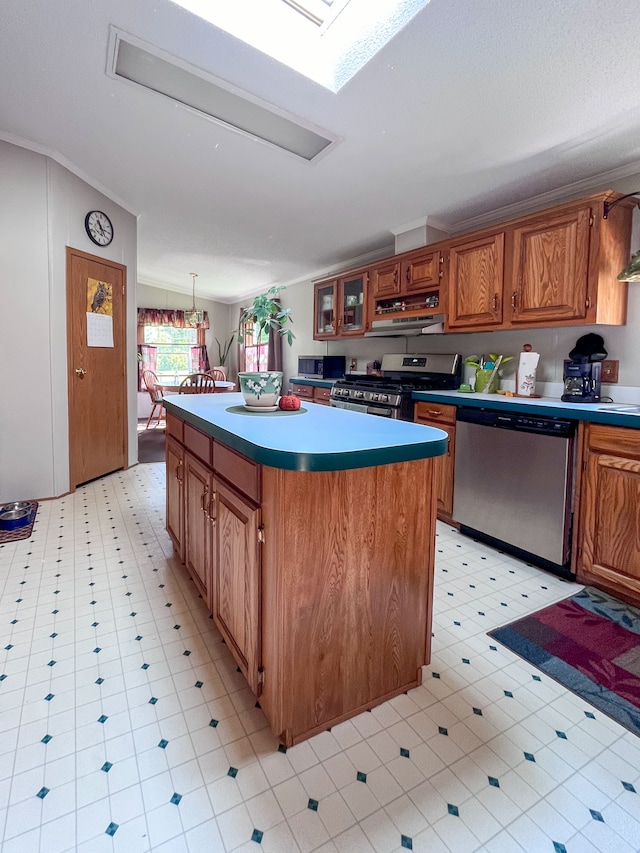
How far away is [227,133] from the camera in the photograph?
2.46 m

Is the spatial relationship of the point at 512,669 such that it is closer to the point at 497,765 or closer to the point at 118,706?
the point at 497,765

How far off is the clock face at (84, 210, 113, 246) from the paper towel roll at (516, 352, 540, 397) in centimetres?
351

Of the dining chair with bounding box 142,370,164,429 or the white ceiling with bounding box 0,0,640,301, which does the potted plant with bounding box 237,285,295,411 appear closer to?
the white ceiling with bounding box 0,0,640,301

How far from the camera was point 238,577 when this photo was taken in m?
1.36

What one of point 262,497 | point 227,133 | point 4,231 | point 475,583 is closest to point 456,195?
point 227,133

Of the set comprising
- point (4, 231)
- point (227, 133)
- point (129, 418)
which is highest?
point (227, 133)

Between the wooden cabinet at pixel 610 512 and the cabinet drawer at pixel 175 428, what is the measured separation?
2.00m

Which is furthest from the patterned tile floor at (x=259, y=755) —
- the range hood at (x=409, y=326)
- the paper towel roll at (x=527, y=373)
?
the range hood at (x=409, y=326)

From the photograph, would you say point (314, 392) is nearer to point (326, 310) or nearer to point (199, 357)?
point (326, 310)

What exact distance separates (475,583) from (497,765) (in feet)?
3.51

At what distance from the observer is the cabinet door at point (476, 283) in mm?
2744

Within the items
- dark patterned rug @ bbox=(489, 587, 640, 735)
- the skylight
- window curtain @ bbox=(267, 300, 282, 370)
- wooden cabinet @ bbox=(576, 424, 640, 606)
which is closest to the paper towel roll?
wooden cabinet @ bbox=(576, 424, 640, 606)

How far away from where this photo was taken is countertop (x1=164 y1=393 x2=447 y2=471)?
3.41 feet

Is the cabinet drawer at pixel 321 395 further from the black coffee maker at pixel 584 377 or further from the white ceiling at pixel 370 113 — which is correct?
the black coffee maker at pixel 584 377
